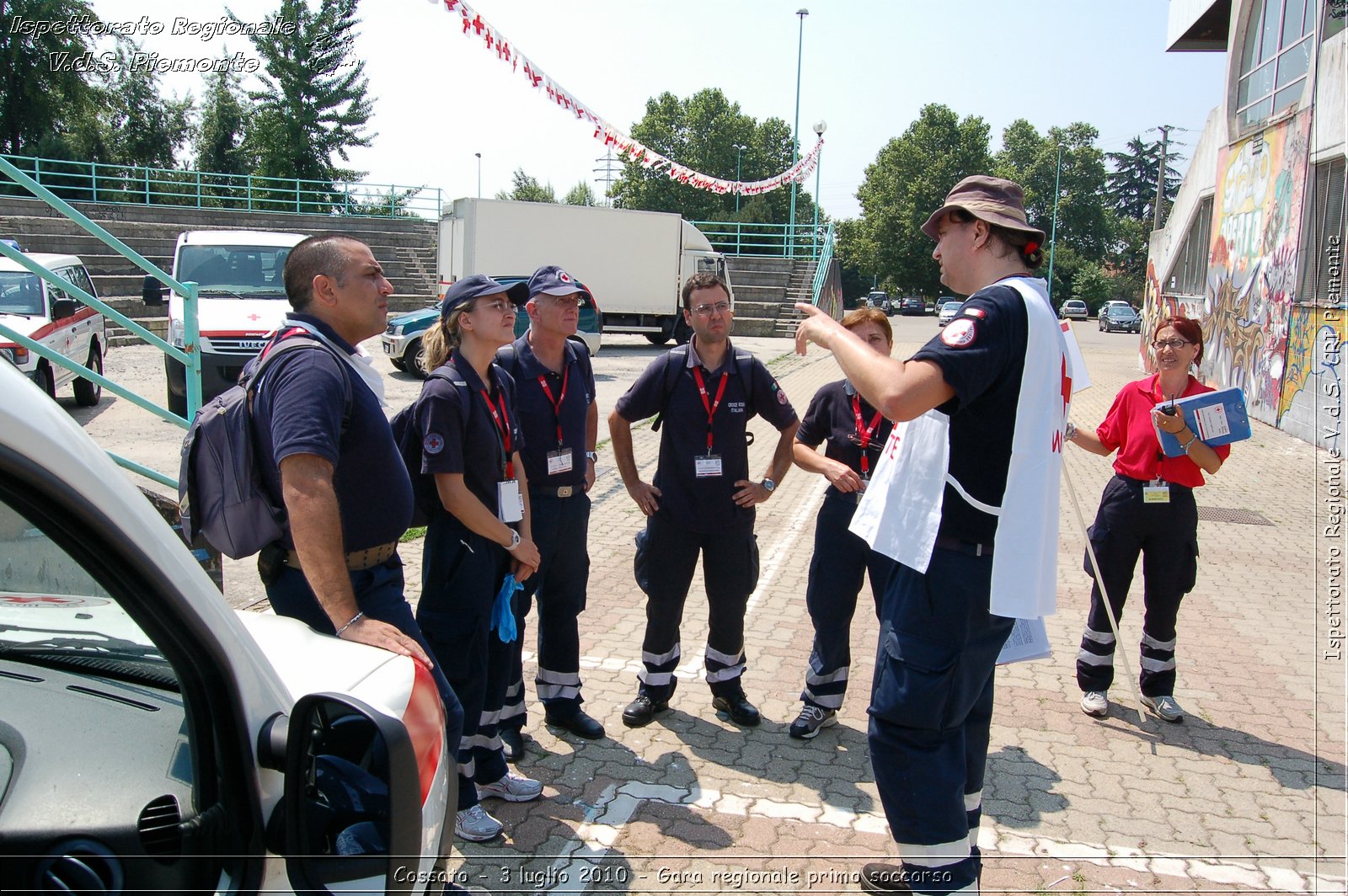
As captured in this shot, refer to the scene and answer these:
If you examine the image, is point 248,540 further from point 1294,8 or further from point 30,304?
point 1294,8

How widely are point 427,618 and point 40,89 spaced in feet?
121

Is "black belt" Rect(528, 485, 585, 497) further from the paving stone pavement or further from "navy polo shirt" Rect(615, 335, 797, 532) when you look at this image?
the paving stone pavement

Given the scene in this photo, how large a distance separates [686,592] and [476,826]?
4.88 feet

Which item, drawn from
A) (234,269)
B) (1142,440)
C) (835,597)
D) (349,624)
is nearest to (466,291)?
(349,624)

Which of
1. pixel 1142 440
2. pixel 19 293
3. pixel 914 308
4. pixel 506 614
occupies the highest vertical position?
pixel 914 308

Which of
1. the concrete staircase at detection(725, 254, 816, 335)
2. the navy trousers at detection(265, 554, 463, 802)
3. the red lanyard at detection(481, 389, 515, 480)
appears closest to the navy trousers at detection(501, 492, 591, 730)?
the red lanyard at detection(481, 389, 515, 480)

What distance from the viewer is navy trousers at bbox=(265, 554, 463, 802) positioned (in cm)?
256

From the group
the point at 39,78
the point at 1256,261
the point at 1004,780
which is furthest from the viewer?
the point at 39,78

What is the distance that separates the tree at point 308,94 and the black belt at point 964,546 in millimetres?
31388

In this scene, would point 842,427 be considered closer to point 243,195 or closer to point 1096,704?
point 1096,704

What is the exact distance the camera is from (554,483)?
3.97m

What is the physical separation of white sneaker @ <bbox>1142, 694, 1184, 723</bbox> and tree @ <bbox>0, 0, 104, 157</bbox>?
32856mm

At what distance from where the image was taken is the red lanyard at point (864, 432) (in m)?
4.19

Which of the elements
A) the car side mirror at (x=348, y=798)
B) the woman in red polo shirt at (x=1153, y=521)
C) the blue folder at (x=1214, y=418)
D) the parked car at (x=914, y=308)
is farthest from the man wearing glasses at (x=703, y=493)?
the parked car at (x=914, y=308)
